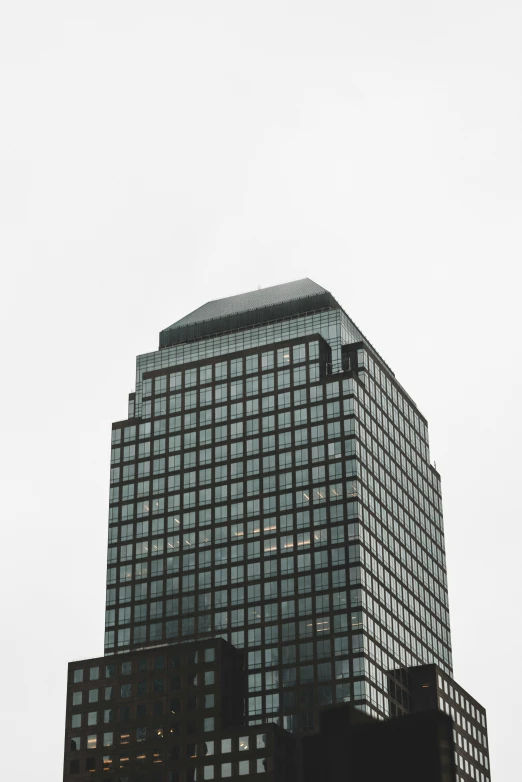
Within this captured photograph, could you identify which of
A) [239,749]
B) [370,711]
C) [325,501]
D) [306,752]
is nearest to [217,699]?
[239,749]

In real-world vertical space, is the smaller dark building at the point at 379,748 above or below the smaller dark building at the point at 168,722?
below

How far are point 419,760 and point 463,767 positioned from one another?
143m

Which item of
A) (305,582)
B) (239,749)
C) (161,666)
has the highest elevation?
(305,582)

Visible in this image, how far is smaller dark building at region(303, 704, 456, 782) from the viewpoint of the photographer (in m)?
59.9

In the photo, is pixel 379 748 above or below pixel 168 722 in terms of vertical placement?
below

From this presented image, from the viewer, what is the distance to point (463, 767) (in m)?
197

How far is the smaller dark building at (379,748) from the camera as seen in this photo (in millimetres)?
59875

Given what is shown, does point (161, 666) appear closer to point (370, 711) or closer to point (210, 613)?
point (210, 613)

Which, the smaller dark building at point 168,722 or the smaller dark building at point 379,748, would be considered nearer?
the smaller dark building at point 379,748

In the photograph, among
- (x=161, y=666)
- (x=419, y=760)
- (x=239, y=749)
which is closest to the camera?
(x=419, y=760)

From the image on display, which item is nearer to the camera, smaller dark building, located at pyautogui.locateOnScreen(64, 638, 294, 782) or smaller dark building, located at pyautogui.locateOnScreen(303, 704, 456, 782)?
smaller dark building, located at pyautogui.locateOnScreen(303, 704, 456, 782)

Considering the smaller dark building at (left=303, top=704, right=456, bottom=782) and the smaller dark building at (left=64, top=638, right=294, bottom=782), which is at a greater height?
the smaller dark building at (left=64, top=638, right=294, bottom=782)

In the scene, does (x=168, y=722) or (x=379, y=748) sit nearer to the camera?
(x=379, y=748)

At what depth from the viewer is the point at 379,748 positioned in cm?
6034
